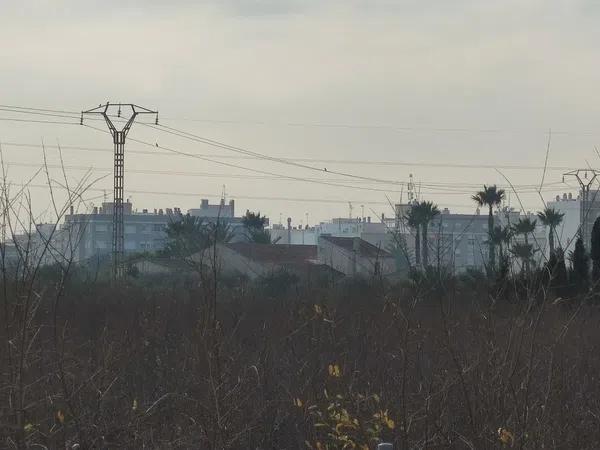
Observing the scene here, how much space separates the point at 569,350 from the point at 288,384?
450cm

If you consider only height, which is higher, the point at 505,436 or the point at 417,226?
the point at 417,226

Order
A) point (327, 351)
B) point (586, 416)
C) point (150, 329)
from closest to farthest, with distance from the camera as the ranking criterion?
point (586, 416) → point (327, 351) → point (150, 329)

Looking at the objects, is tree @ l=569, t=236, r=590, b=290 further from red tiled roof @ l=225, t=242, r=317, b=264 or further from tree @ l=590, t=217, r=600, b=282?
red tiled roof @ l=225, t=242, r=317, b=264

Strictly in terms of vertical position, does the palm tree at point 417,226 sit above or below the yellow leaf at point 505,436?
above

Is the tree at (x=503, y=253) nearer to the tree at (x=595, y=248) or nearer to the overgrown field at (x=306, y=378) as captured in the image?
the overgrown field at (x=306, y=378)

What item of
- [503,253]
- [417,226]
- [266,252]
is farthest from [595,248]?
[266,252]

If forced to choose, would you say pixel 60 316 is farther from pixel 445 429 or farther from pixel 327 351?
pixel 445 429

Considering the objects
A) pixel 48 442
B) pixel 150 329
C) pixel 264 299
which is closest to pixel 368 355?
pixel 150 329

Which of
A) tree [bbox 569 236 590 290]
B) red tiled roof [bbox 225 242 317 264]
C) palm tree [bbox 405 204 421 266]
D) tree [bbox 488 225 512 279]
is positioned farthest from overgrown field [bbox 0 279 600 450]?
red tiled roof [bbox 225 242 317 264]

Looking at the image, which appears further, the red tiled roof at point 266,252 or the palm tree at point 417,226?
the red tiled roof at point 266,252

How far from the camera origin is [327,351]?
16250 millimetres

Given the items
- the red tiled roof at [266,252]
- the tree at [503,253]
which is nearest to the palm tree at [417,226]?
the tree at [503,253]

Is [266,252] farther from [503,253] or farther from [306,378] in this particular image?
[503,253]

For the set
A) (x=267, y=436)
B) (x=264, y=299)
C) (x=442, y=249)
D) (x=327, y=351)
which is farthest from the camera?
(x=264, y=299)
